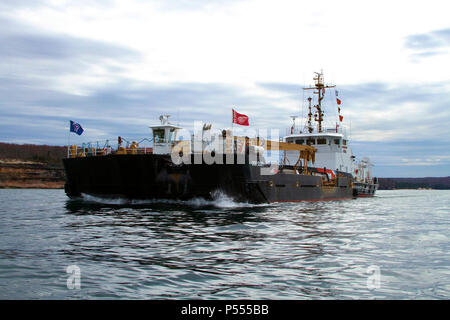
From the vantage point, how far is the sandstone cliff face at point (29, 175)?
127 meters

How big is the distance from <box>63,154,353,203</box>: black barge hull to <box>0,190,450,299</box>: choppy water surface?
9088 millimetres

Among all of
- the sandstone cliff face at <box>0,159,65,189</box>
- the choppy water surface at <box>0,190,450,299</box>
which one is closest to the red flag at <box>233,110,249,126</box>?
the choppy water surface at <box>0,190,450,299</box>

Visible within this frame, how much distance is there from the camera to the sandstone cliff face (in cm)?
12675

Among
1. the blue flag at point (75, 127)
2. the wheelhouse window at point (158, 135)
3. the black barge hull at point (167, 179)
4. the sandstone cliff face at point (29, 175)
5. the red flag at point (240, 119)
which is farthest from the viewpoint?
the sandstone cliff face at point (29, 175)

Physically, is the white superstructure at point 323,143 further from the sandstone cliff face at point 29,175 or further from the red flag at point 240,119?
the sandstone cliff face at point 29,175

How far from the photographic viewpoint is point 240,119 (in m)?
28.3

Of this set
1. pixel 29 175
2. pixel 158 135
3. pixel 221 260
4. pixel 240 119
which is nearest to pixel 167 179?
pixel 240 119

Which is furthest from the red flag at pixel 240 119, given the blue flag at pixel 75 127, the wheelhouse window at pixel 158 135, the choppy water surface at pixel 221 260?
the blue flag at pixel 75 127

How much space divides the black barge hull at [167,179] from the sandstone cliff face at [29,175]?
A: 4073 inches

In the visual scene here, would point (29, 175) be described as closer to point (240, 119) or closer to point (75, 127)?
point (75, 127)

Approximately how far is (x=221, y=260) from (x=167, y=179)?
704 inches

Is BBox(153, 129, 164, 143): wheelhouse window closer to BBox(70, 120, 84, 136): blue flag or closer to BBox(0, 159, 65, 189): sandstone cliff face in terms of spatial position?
BBox(70, 120, 84, 136): blue flag

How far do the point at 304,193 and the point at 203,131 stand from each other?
11.7 metres
